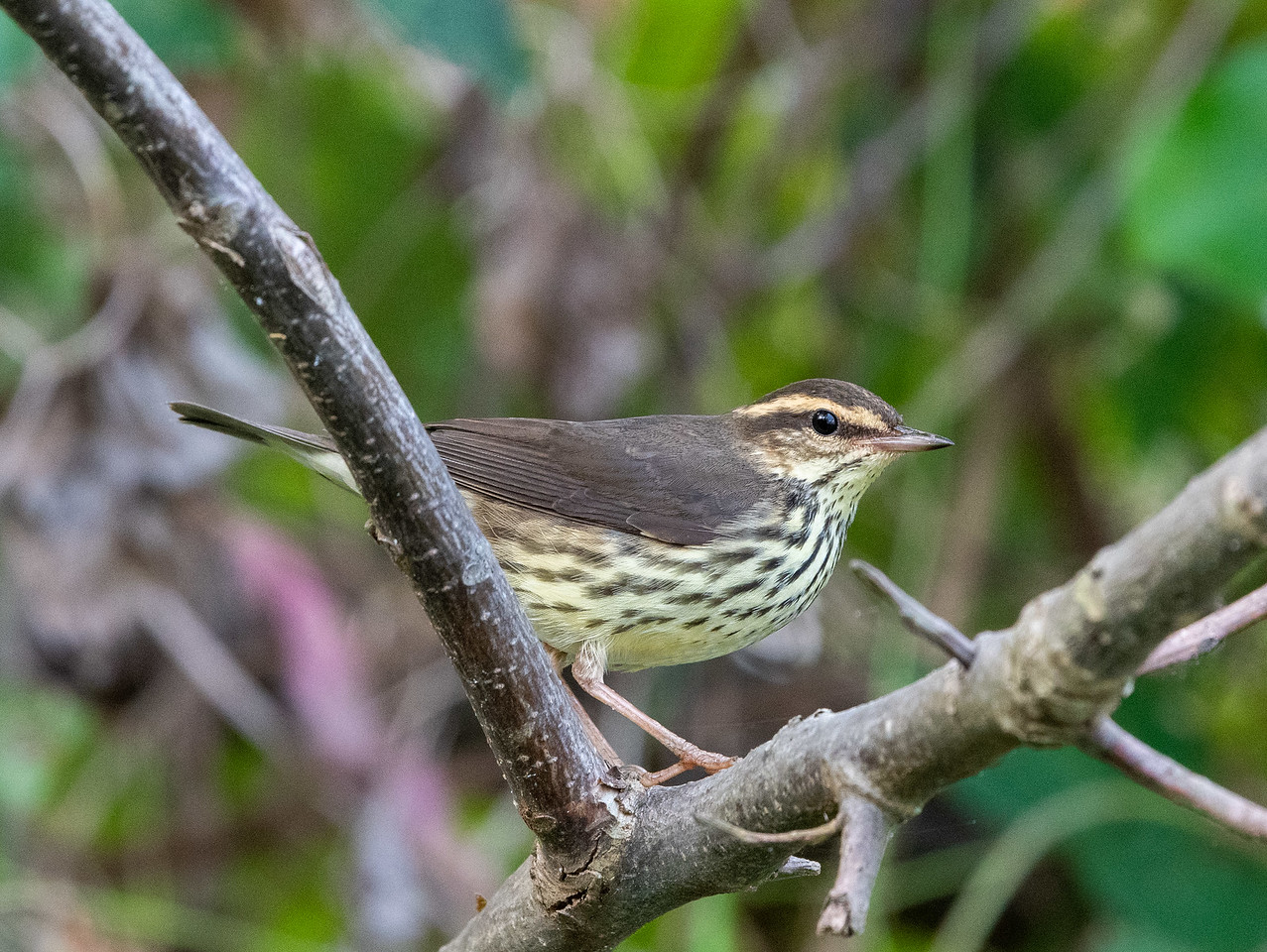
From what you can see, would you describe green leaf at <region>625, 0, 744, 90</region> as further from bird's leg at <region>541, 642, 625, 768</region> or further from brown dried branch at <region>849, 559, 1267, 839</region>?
brown dried branch at <region>849, 559, 1267, 839</region>

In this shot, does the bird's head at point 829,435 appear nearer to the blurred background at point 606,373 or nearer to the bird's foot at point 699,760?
the bird's foot at point 699,760

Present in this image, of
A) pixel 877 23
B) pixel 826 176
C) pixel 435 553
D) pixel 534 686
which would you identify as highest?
pixel 877 23

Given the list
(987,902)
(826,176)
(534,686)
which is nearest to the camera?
(534,686)

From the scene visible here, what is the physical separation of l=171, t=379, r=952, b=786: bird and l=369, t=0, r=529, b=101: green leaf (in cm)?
90

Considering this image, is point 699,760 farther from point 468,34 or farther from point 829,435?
point 468,34

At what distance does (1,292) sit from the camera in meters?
4.25

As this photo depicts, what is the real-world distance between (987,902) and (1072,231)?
80.9 inches

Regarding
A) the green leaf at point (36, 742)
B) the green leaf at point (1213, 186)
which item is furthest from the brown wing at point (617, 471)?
the green leaf at point (36, 742)

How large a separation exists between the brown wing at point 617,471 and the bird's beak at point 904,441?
0.27 m

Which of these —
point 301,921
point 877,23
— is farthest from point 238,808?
point 877,23

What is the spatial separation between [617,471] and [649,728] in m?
0.60

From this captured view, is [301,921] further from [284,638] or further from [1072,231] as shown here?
[1072,231]

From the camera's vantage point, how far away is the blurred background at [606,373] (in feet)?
11.1

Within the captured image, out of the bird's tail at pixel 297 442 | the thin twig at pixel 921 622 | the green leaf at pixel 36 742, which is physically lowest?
the green leaf at pixel 36 742
